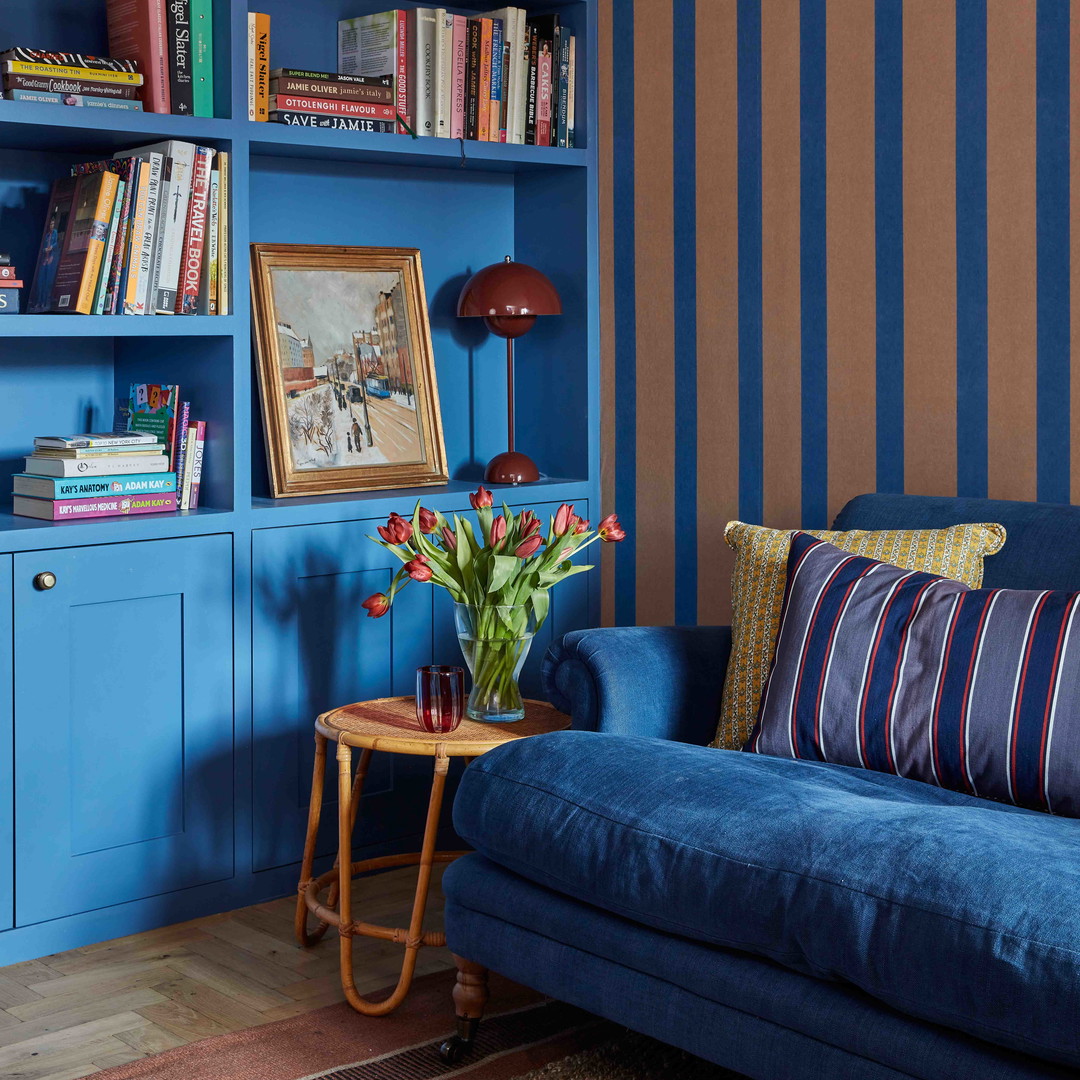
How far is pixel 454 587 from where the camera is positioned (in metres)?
2.44

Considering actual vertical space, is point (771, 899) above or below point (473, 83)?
below

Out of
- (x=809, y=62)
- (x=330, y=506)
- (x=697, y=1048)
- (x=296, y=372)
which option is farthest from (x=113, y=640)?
(x=809, y=62)

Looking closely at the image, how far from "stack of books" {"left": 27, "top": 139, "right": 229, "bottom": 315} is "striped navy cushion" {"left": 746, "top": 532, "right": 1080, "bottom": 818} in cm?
132

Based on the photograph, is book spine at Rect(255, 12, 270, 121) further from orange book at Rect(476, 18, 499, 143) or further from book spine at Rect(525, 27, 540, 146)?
book spine at Rect(525, 27, 540, 146)

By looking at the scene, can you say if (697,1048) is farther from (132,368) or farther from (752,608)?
(132,368)

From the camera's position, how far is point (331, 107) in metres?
2.91

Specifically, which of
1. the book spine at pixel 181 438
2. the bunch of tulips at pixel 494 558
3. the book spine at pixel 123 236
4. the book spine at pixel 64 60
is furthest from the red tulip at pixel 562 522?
the book spine at pixel 64 60

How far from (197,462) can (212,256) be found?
412 mm

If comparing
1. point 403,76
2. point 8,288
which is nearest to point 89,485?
point 8,288

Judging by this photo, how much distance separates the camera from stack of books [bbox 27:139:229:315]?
2.62 metres

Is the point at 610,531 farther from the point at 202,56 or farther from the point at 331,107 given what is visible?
the point at 202,56

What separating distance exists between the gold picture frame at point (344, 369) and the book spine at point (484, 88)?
0.32 m

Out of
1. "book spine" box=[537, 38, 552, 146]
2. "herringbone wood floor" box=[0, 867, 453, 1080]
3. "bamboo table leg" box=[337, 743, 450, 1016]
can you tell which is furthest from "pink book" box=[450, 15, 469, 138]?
"herringbone wood floor" box=[0, 867, 453, 1080]

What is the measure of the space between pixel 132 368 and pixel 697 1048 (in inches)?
72.4
